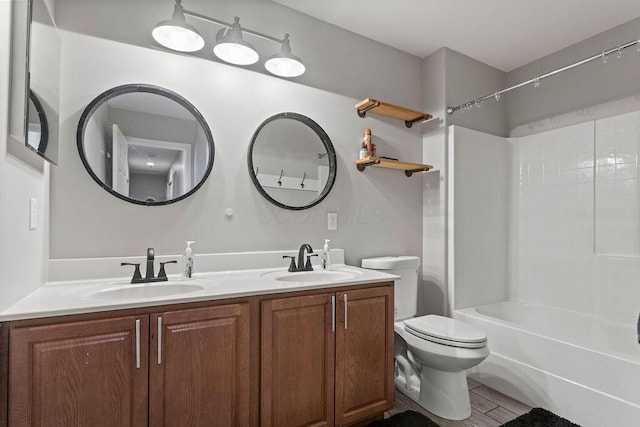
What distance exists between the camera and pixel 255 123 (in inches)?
81.8

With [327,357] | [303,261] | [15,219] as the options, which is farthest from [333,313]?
[15,219]

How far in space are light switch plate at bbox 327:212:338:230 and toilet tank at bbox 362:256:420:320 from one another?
0.32 metres

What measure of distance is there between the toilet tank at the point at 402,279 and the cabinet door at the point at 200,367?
113 cm

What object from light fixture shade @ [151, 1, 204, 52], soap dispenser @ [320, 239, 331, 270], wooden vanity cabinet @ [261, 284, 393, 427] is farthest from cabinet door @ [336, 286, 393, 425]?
light fixture shade @ [151, 1, 204, 52]

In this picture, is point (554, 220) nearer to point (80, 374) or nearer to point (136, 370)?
point (136, 370)

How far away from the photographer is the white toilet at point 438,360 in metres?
1.84

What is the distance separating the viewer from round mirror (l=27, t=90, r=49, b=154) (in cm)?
123

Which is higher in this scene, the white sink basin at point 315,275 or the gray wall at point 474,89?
the gray wall at point 474,89

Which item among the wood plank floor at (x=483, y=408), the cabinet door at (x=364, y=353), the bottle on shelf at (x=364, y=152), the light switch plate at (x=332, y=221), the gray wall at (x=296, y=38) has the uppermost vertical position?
the gray wall at (x=296, y=38)

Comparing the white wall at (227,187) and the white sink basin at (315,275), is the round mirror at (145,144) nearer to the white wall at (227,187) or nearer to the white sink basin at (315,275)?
the white wall at (227,187)

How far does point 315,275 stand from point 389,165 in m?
0.98

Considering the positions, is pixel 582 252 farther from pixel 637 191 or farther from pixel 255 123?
pixel 255 123

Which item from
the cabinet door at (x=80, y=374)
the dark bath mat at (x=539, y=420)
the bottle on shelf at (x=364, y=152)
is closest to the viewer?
the cabinet door at (x=80, y=374)

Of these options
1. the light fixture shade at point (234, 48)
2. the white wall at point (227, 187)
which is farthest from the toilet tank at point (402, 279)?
the light fixture shade at point (234, 48)
